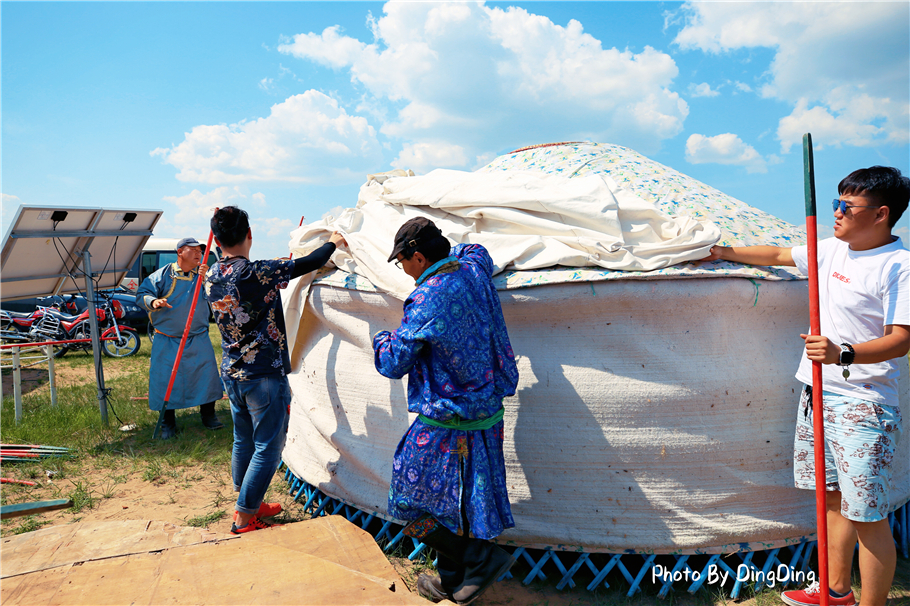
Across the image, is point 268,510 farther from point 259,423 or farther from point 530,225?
point 530,225

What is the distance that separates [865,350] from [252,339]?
239 centimetres

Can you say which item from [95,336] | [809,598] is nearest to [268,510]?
[809,598]

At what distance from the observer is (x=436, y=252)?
6.82 ft

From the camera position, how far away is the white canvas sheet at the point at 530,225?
2.37 m

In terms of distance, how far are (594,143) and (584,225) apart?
Result: 123cm

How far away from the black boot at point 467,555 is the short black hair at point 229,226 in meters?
1.48

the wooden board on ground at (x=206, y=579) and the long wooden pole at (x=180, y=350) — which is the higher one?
the long wooden pole at (x=180, y=350)

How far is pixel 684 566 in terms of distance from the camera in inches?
92.6

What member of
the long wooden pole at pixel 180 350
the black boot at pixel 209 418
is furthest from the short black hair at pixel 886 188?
the black boot at pixel 209 418

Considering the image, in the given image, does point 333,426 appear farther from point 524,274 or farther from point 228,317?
point 524,274

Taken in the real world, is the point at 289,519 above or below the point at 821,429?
below

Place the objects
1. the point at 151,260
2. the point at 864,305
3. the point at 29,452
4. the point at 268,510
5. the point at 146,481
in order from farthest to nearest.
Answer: the point at 151,260 < the point at 29,452 < the point at 146,481 < the point at 268,510 < the point at 864,305

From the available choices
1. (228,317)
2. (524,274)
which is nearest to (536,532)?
(524,274)

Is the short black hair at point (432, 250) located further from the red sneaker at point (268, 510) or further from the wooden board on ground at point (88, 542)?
the red sneaker at point (268, 510)
